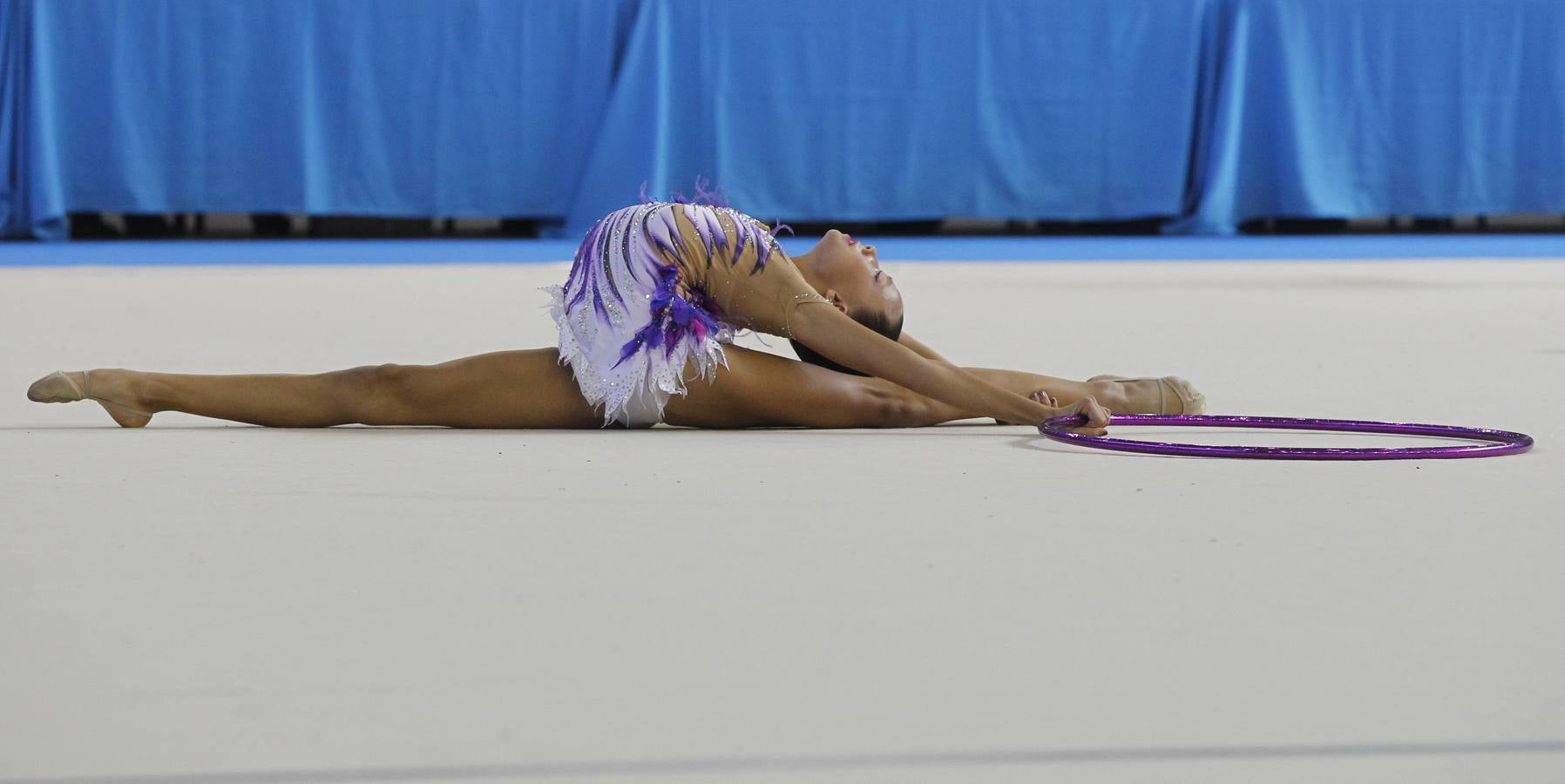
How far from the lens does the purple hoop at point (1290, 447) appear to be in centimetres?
208

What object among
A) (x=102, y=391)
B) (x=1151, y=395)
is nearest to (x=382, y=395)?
(x=102, y=391)

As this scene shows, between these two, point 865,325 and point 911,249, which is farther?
point 911,249

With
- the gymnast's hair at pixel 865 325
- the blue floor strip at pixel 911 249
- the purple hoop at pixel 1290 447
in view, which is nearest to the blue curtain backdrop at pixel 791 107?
the blue floor strip at pixel 911 249

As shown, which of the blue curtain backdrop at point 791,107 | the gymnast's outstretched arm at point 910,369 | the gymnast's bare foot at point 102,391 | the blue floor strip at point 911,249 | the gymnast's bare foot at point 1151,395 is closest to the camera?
the gymnast's outstretched arm at point 910,369

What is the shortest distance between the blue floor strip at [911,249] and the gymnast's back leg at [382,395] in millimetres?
4385

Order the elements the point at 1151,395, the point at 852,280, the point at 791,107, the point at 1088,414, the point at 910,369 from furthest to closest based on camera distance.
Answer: the point at 791,107 → the point at 1151,395 → the point at 852,280 → the point at 1088,414 → the point at 910,369

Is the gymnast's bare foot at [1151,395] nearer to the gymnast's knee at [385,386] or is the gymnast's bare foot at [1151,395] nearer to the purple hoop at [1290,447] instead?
the purple hoop at [1290,447]

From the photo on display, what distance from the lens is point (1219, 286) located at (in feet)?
17.9

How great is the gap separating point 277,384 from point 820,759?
1.65m

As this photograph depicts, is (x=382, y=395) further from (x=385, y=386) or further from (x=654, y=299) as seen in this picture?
(x=654, y=299)

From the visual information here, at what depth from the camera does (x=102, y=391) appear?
7.94ft

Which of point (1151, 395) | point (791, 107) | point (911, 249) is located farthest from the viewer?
point (791, 107)

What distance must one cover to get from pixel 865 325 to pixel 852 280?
0.22 ft

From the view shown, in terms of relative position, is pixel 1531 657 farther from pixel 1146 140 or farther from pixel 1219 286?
pixel 1146 140
